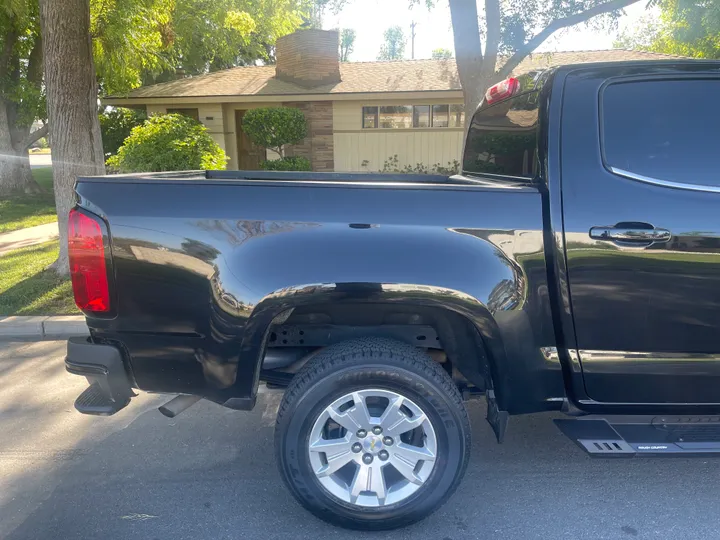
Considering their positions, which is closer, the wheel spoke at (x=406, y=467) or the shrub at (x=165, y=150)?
the wheel spoke at (x=406, y=467)

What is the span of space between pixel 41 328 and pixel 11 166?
12757 millimetres

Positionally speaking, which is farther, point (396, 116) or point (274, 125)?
point (396, 116)

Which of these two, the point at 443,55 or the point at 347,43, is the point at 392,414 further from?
the point at 347,43

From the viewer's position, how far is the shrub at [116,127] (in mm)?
16297

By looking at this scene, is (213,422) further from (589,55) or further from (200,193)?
(589,55)

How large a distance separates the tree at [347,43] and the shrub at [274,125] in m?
38.2

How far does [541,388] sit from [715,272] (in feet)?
3.02

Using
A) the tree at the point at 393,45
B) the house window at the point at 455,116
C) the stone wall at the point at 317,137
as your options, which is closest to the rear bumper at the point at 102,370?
the stone wall at the point at 317,137

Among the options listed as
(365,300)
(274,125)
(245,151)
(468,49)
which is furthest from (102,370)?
(245,151)

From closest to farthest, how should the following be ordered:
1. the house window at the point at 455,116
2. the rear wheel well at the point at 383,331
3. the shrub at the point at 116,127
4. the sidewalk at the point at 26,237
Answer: the rear wheel well at the point at 383,331, the sidewalk at the point at 26,237, the house window at the point at 455,116, the shrub at the point at 116,127

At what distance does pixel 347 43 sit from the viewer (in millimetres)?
51781

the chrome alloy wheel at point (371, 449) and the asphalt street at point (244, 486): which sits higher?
the chrome alloy wheel at point (371, 449)

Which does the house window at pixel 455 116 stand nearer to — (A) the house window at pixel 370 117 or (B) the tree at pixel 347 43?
(A) the house window at pixel 370 117

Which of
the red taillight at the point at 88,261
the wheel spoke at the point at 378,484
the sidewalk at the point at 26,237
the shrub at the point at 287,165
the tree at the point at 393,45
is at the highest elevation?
the tree at the point at 393,45
